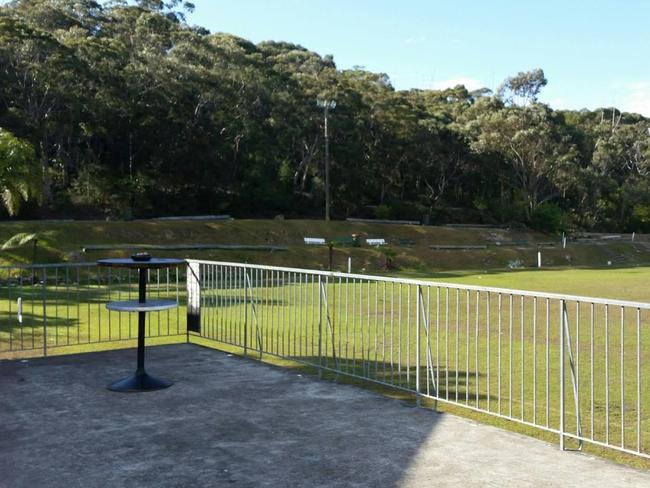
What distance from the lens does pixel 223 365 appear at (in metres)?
8.50

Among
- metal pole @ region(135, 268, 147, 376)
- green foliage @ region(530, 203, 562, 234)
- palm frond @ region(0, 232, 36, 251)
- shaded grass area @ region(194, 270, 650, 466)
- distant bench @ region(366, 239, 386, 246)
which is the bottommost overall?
shaded grass area @ region(194, 270, 650, 466)

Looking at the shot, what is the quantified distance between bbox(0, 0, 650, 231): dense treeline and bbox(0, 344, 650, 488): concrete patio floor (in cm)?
2227

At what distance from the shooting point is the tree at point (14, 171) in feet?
84.9

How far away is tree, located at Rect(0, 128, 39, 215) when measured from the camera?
25875 millimetres

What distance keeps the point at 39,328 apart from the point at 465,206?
56.2m

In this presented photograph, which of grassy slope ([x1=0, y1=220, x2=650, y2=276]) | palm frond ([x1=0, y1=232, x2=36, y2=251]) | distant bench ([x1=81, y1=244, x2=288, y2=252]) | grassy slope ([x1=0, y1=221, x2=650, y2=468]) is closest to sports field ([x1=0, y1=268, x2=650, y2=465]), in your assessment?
palm frond ([x1=0, y1=232, x2=36, y2=251])

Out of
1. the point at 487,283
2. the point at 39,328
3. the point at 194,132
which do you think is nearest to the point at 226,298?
the point at 39,328

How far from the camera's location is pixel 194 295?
10234 mm

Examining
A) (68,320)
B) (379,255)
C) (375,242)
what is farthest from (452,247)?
(68,320)

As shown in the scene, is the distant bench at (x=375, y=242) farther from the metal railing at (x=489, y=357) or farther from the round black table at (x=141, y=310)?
the round black table at (x=141, y=310)

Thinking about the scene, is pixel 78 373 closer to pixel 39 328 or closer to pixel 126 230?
pixel 39 328

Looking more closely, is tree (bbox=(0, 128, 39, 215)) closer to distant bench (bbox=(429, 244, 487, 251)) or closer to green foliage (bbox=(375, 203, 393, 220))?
distant bench (bbox=(429, 244, 487, 251))

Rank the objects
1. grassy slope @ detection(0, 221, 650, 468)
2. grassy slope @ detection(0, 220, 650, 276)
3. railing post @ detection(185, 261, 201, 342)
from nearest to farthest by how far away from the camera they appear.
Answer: railing post @ detection(185, 261, 201, 342) < grassy slope @ detection(0, 221, 650, 468) < grassy slope @ detection(0, 220, 650, 276)

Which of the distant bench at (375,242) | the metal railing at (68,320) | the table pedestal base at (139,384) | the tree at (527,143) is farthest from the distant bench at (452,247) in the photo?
the table pedestal base at (139,384)
